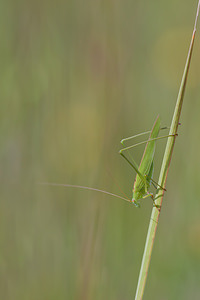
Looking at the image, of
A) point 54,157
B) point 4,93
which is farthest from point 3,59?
point 54,157

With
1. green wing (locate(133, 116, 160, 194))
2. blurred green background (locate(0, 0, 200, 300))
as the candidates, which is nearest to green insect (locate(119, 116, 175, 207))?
green wing (locate(133, 116, 160, 194))

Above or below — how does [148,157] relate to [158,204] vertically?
above

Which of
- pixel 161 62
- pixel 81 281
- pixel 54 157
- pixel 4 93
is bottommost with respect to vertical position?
pixel 81 281

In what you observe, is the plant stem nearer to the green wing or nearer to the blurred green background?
the green wing

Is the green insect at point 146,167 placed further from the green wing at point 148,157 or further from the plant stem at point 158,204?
the plant stem at point 158,204

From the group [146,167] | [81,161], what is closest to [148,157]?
[146,167]

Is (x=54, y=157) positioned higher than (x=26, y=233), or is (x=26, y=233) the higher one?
(x=54, y=157)

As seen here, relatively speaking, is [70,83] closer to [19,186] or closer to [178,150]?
[19,186]

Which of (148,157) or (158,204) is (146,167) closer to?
(148,157)
